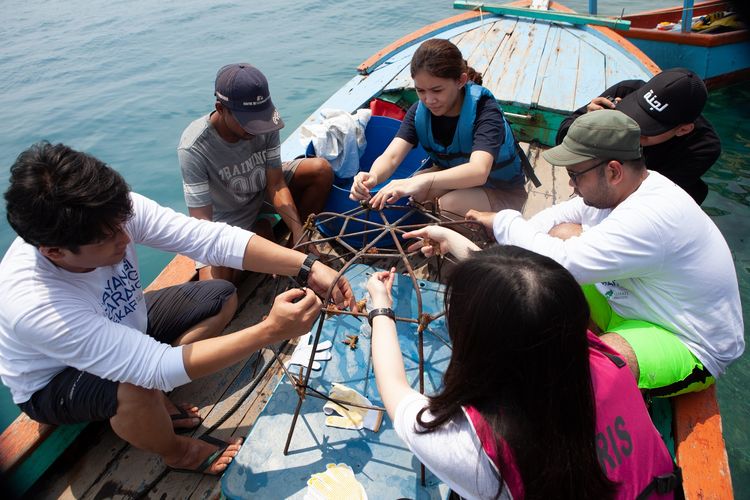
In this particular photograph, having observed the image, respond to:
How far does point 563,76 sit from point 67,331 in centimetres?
476

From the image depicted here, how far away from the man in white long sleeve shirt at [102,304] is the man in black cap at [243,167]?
1.89 feet

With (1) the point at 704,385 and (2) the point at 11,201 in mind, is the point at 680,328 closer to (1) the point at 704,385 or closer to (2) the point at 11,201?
(1) the point at 704,385

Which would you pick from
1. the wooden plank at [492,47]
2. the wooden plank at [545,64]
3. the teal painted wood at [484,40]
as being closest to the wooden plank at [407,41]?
the teal painted wood at [484,40]

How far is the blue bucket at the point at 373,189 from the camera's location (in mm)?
3074

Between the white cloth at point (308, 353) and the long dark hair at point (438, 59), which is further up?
the long dark hair at point (438, 59)

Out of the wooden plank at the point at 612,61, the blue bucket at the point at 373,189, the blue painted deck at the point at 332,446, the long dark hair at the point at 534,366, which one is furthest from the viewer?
the wooden plank at the point at 612,61

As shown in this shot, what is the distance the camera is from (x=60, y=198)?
1.38 m

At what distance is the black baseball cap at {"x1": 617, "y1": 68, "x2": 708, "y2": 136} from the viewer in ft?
7.26

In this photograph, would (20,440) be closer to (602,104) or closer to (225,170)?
(225,170)

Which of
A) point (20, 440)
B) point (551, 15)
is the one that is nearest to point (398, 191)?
point (20, 440)

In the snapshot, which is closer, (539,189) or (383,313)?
(383,313)

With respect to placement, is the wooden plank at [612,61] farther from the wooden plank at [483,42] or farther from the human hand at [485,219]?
the human hand at [485,219]

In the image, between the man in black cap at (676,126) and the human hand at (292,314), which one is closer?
the human hand at (292,314)

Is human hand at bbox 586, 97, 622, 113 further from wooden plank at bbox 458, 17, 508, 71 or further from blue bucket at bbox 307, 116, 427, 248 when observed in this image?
wooden plank at bbox 458, 17, 508, 71
